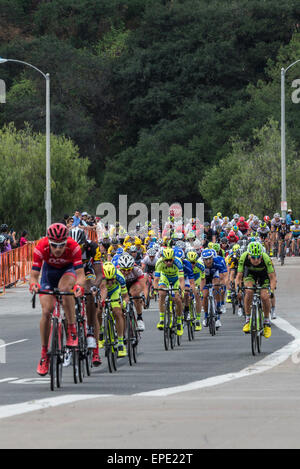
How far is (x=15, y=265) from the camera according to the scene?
3828 cm

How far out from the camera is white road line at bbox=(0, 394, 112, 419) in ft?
39.2

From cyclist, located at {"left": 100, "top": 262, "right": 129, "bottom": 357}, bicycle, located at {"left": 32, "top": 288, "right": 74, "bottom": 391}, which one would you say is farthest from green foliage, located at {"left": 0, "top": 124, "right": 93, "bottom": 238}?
bicycle, located at {"left": 32, "top": 288, "right": 74, "bottom": 391}

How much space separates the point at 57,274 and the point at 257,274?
6042 mm

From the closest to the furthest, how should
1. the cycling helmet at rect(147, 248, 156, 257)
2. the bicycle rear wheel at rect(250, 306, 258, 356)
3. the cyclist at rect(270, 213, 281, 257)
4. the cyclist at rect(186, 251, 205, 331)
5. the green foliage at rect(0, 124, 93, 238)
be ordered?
the bicycle rear wheel at rect(250, 306, 258, 356)
the cyclist at rect(186, 251, 205, 331)
the cycling helmet at rect(147, 248, 156, 257)
the cyclist at rect(270, 213, 281, 257)
the green foliage at rect(0, 124, 93, 238)

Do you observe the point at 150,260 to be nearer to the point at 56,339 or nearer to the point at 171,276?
the point at 171,276

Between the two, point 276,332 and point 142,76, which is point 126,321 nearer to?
point 276,332

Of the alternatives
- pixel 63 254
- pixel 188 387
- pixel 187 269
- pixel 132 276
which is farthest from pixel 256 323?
pixel 63 254

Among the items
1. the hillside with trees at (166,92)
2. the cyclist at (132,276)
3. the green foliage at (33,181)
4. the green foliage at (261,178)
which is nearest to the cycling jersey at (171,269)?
the cyclist at (132,276)

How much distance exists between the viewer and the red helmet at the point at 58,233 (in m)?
14.5

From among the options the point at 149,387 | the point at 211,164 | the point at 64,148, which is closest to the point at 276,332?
the point at 149,387

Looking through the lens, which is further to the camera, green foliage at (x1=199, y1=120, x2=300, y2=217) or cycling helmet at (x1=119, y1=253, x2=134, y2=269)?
green foliage at (x1=199, y1=120, x2=300, y2=217)

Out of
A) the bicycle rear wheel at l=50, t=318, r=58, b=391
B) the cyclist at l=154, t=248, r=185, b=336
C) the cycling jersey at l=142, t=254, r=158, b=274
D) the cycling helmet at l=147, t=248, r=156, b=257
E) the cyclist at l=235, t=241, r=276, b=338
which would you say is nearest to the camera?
the bicycle rear wheel at l=50, t=318, r=58, b=391

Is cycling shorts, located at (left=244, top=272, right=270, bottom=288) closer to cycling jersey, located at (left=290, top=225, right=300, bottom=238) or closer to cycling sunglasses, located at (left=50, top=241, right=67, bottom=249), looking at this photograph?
cycling sunglasses, located at (left=50, top=241, right=67, bottom=249)

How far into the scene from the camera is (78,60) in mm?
86250
